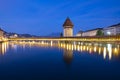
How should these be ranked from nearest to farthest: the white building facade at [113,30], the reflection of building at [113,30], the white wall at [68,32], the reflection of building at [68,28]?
the reflection of building at [113,30] < the white building facade at [113,30] < the white wall at [68,32] < the reflection of building at [68,28]

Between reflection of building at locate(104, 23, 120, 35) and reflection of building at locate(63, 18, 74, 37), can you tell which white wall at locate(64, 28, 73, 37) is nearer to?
reflection of building at locate(63, 18, 74, 37)

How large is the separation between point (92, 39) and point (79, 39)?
24.4 feet

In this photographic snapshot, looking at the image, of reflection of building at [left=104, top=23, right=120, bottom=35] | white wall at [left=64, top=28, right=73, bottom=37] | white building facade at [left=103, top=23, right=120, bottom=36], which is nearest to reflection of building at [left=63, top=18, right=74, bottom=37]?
white wall at [left=64, top=28, right=73, bottom=37]

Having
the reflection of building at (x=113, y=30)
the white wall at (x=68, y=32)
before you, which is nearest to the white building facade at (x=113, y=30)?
the reflection of building at (x=113, y=30)

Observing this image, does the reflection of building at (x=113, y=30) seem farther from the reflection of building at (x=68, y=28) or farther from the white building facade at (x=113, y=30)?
the reflection of building at (x=68, y=28)

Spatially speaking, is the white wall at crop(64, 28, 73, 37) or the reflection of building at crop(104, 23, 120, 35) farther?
the white wall at crop(64, 28, 73, 37)

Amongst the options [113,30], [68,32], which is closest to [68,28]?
[68,32]

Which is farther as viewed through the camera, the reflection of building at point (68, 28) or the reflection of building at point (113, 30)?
the reflection of building at point (68, 28)

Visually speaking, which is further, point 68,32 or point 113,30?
point 68,32

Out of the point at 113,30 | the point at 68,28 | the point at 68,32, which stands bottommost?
the point at 68,32

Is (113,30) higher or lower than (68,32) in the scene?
higher

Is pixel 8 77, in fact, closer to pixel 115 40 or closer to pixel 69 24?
pixel 115 40

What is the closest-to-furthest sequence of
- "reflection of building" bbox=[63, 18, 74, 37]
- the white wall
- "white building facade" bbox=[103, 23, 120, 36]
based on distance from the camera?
"white building facade" bbox=[103, 23, 120, 36]
the white wall
"reflection of building" bbox=[63, 18, 74, 37]

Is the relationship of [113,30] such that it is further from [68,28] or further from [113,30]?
[68,28]
